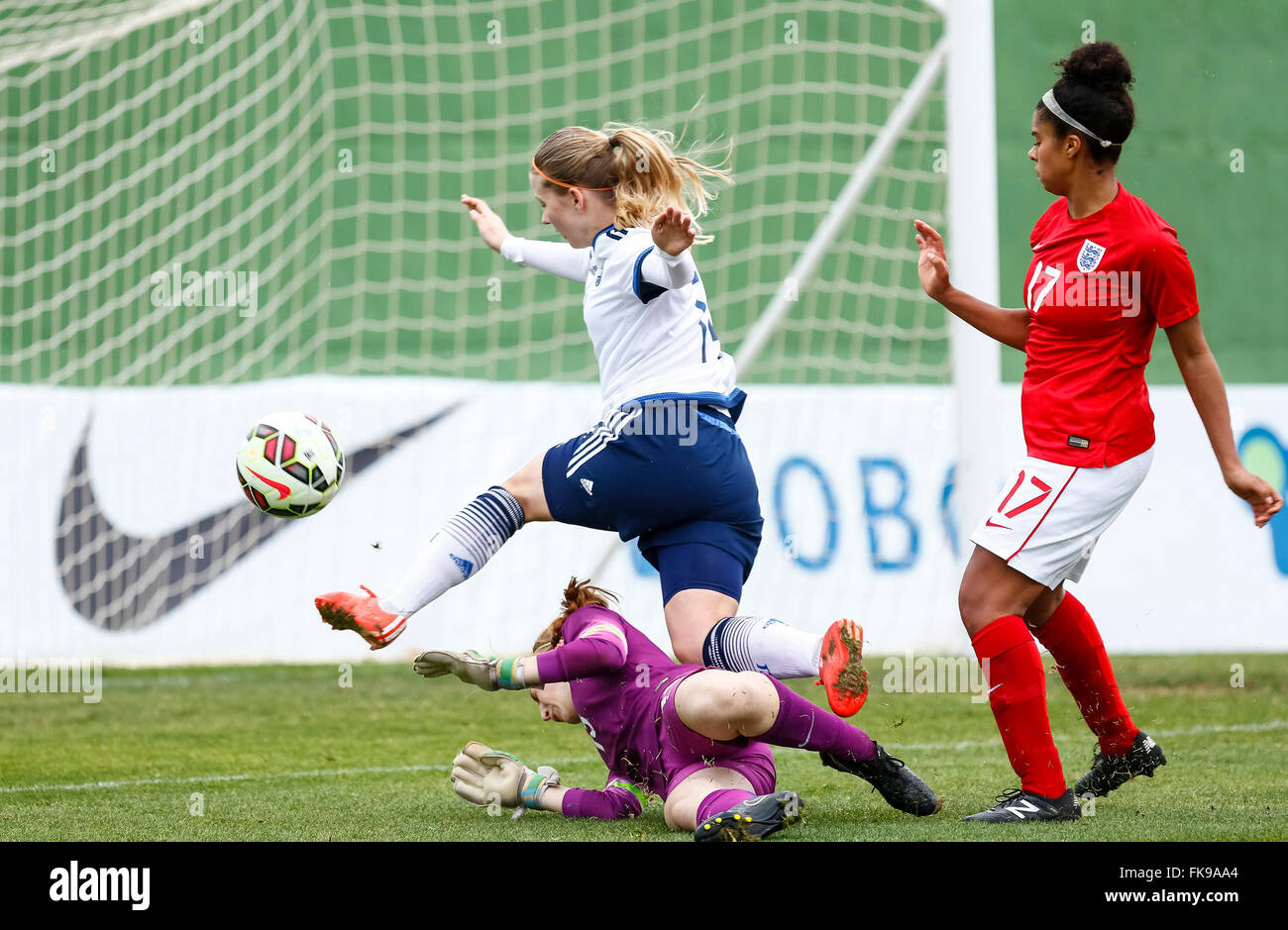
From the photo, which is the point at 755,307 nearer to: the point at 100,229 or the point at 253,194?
the point at 253,194

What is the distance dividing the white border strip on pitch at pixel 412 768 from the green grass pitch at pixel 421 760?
0.01 m

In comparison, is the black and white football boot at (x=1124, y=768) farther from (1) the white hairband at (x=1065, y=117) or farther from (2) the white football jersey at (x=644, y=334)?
(1) the white hairband at (x=1065, y=117)

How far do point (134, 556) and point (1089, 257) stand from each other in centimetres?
581

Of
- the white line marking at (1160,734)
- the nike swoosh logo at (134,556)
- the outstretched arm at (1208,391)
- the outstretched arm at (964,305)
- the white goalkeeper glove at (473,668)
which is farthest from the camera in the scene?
the nike swoosh logo at (134,556)

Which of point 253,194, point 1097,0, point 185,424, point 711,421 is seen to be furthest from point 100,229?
point 1097,0

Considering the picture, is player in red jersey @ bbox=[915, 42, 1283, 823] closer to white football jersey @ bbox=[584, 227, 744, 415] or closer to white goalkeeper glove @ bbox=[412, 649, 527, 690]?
white football jersey @ bbox=[584, 227, 744, 415]

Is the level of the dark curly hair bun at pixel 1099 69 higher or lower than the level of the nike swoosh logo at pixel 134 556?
higher

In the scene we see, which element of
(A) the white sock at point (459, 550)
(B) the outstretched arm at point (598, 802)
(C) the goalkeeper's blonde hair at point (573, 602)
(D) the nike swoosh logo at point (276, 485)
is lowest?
(B) the outstretched arm at point (598, 802)

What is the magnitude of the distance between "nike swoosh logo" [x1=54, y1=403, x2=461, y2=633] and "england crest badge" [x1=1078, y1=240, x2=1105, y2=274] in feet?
17.3

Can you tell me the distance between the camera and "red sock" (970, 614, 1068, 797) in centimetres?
364

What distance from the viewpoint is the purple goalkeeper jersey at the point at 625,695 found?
3.70m

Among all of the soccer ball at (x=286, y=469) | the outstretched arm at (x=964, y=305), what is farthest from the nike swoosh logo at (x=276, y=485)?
the outstretched arm at (x=964, y=305)

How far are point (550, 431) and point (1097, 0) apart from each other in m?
4.82

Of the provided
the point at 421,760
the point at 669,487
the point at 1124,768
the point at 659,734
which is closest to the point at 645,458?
the point at 669,487
